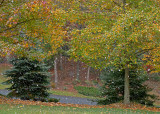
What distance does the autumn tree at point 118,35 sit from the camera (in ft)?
33.9

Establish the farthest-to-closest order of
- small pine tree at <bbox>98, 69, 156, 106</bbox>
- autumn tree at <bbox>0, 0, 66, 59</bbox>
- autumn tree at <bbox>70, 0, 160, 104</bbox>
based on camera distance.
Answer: small pine tree at <bbox>98, 69, 156, 106</bbox> < autumn tree at <bbox>70, 0, 160, 104</bbox> < autumn tree at <bbox>0, 0, 66, 59</bbox>

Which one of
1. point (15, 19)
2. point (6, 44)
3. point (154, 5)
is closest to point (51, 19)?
point (15, 19)

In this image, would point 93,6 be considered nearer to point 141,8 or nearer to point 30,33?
point 141,8

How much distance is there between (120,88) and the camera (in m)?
14.9

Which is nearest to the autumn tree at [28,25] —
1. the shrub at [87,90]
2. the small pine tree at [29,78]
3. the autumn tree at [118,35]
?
the autumn tree at [118,35]

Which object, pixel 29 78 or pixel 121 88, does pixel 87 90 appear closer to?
pixel 121 88

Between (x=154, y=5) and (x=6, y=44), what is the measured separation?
8.23m

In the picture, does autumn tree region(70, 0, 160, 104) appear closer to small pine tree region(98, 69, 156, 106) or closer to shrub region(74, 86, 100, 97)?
small pine tree region(98, 69, 156, 106)

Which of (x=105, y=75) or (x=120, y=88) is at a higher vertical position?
(x=105, y=75)

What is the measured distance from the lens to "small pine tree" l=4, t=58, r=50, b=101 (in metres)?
14.9

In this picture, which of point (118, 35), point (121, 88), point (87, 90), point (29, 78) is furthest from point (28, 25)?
point (87, 90)

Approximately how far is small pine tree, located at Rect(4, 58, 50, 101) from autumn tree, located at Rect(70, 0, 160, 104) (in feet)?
14.1

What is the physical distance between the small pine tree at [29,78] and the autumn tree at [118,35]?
4305 mm

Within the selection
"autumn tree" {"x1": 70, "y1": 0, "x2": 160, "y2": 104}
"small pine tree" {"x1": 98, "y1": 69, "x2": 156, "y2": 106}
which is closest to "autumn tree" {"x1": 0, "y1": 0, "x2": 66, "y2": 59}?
"autumn tree" {"x1": 70, "y1": 0, "x2": 160, "y2": 104}
